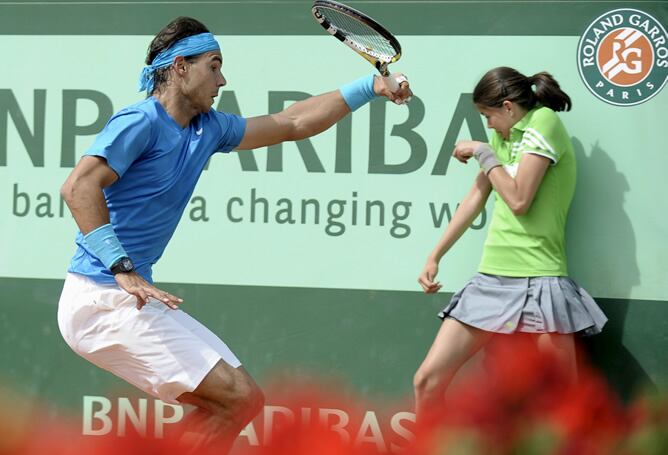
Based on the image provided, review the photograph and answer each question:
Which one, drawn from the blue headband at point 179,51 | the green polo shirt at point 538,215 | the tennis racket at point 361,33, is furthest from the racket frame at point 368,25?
the green polo shirt at point 538,215

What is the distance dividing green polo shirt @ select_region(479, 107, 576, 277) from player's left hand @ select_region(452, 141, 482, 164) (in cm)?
19

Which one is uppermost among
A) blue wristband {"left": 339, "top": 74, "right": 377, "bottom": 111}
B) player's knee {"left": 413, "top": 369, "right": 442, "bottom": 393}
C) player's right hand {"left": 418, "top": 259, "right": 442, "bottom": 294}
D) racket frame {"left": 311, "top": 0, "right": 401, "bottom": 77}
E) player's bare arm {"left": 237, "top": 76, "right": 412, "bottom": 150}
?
racket frame {"left": 311, "top": 0, "right": 401, "bottom": 77}

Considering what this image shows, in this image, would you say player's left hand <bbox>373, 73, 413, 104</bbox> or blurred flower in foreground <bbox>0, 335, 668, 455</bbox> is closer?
blurred flower in foreground <bbox>0, 335, 668, 455</bbox>

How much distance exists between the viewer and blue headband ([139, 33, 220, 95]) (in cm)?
378

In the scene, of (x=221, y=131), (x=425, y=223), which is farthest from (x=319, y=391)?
(x=425, y=223)

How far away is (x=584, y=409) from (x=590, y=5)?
4105mm

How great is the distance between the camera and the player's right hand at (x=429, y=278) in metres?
4.64

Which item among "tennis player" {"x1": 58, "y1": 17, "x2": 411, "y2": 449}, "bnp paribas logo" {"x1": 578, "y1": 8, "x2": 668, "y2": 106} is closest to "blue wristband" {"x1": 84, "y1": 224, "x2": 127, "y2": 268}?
"tennis player" {"x1": 58, "y1": 17, "x2": 411, "y2": 449}

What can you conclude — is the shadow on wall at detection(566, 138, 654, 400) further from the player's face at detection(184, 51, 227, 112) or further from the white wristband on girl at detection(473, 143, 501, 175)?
the player's face at detection(184, 51, 227, 112)

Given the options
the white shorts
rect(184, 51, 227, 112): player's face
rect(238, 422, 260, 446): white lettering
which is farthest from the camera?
rect(184, 51, 227, 112): player's face

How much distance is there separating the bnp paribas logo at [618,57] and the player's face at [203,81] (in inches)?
67.8

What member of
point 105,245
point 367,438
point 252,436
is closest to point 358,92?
point 105,245

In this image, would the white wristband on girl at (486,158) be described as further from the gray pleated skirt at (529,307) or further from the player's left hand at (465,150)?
the gray pleated skirt at (529,307)

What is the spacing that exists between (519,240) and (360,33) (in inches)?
43.7
